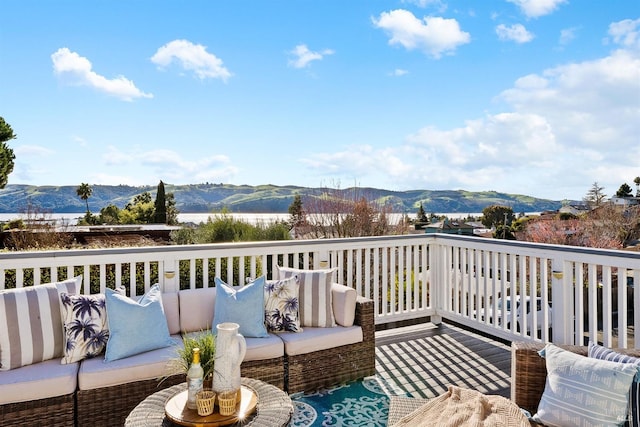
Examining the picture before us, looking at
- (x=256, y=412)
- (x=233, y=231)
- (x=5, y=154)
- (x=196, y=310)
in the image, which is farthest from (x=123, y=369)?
(x=5, y=154)

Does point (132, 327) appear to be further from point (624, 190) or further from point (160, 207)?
point (624, 190)

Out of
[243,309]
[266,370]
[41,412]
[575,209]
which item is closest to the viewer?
[41,412]

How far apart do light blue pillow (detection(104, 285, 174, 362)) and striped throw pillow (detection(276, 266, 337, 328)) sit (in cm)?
103

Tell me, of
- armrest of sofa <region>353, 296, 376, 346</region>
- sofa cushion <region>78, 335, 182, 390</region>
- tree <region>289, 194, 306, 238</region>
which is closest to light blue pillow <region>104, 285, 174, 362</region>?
sofa cushion <region>78, 335, 182, 390</region>

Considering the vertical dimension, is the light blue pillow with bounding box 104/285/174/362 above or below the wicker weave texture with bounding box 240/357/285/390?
above

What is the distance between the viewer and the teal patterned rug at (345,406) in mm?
2674

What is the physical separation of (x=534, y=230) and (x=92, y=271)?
19284mm

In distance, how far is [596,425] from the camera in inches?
71.0

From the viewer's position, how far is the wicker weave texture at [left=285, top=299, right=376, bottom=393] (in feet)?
9.77

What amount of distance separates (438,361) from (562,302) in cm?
119

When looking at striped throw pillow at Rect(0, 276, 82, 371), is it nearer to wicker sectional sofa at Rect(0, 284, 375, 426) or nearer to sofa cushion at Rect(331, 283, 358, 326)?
Result: wicker sectional sofa at Rect(0, 284, 375, 426)

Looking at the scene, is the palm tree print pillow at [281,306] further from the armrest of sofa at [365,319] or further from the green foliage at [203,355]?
the green foliage at [203,355]

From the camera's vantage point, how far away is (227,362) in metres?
1.82

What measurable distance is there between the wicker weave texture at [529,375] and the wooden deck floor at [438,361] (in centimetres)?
91
